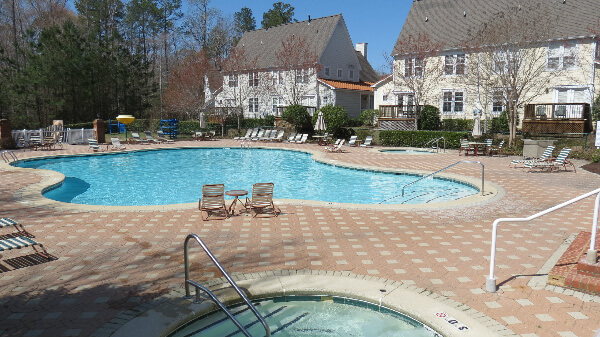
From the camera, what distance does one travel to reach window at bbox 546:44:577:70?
27.8 meters

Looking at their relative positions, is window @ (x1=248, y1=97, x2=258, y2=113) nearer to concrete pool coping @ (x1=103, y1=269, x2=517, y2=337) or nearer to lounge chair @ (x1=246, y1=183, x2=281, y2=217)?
lounge chair @ (x1=246, y1=183, x2=281, y2=217)

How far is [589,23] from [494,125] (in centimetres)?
864

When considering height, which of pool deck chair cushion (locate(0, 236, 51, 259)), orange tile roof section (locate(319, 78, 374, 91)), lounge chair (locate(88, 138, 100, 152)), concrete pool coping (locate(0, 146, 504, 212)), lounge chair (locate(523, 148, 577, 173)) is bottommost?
concrete pool coping (locate(0, 146, 504, 212))

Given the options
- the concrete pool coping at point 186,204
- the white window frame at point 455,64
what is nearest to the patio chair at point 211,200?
the concrete pool coping at point 186,204

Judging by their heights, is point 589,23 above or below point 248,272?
above

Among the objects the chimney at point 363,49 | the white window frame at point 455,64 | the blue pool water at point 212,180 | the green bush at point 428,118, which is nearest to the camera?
the blue pool water at point 212,180

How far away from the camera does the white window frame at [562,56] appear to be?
90.9ft

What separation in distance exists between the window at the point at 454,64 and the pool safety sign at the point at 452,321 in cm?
3058

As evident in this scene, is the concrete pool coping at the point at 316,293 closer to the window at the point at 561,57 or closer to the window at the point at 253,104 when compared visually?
the window at the point at 561,57

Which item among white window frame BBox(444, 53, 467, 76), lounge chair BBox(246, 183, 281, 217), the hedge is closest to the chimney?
white window frame BBox(444, 53, 467, 76)

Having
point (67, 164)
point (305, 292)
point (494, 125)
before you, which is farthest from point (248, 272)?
point (494, 125)

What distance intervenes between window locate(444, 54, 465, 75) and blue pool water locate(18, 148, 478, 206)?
1574 cm

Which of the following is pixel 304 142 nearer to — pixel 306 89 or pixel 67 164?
pixel 306 89

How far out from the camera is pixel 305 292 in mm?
5836
